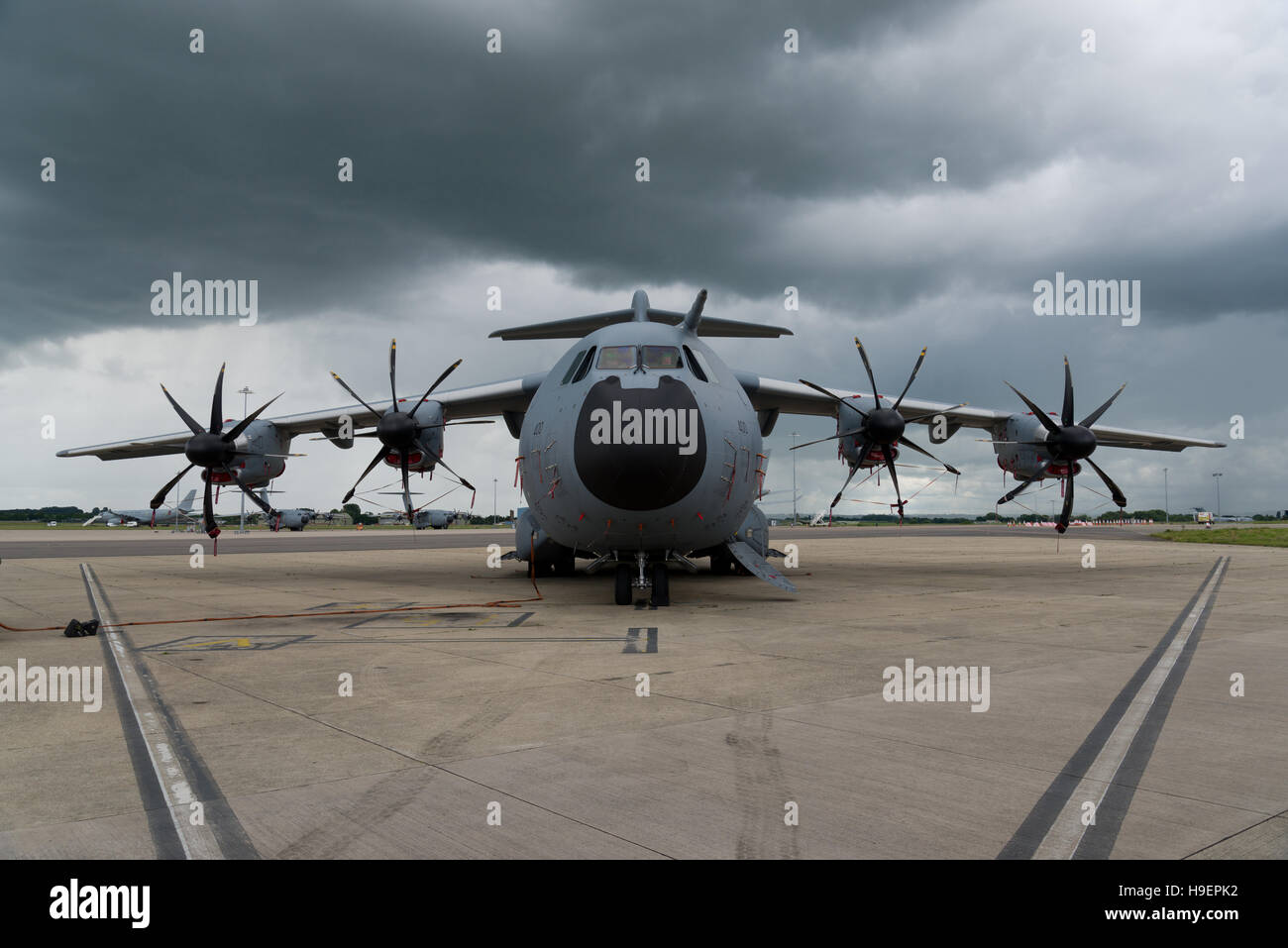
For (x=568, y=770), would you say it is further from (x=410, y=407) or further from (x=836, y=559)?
(x=836, y=559)

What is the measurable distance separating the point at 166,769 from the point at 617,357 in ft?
29.4

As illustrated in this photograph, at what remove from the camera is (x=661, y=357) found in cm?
1262

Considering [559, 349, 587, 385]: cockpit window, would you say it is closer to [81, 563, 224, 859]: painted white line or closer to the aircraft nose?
the aircraft nose

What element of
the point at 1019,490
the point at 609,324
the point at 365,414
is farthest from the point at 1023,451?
the point at 365,414

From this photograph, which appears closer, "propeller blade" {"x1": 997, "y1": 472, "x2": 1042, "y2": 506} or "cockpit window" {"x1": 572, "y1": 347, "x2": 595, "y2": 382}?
"cockpit window" {"x1": 572, "y1": 347, "x2": 595, "y2": 382}

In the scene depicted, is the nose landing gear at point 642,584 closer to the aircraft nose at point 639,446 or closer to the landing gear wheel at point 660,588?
the landing gear wheel at point 660,588

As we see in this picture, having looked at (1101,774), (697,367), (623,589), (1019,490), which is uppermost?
(697,367)

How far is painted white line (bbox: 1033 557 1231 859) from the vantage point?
3535 mm

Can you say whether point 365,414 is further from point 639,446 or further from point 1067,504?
point 1067,504

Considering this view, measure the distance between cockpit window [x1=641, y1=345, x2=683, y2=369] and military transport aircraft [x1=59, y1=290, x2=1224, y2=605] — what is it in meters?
0.02

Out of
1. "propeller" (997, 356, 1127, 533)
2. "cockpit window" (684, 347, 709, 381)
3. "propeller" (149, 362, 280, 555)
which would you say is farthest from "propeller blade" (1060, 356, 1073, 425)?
"propeller" (149, 362, 280, 555)

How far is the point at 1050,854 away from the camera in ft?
11.2
